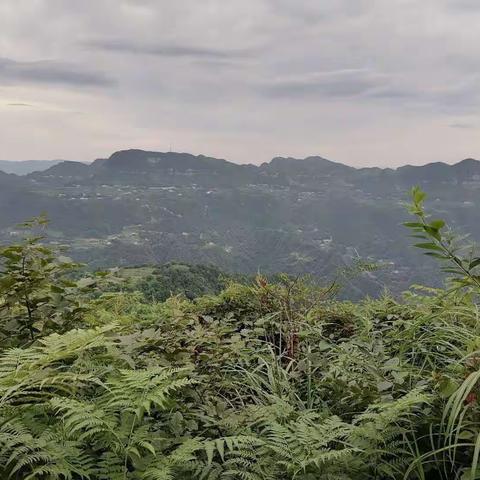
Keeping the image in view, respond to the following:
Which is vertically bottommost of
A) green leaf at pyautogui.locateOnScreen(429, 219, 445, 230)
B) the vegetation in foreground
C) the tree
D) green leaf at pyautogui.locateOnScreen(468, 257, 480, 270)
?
the vegetation in foreground

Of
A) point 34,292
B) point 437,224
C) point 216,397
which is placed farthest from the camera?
point 34,292

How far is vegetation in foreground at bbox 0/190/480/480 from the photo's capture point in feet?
7.60

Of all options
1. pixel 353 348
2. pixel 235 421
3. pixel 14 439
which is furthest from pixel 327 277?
pixel 14 439

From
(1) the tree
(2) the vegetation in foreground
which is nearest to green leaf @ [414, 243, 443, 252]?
(2) the vegetation in foreground

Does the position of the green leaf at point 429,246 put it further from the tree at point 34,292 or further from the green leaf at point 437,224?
the tree at point 34,292

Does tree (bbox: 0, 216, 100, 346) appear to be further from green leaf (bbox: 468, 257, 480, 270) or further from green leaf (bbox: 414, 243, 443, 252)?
green leaf (bbox: 468, 257, 480, 270)

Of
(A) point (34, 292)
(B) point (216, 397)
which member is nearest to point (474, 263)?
(B) point (216, 397)

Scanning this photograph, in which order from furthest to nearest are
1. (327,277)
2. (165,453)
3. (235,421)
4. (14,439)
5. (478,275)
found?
(327,277) → (478,275) → (235,421) → (165,453) → (14,439)

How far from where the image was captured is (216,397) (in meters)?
3.08

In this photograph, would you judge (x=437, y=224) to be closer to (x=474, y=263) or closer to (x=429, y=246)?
(x=429, y=246)

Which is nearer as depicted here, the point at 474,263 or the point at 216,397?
the point at 474,263

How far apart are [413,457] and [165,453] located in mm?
1263

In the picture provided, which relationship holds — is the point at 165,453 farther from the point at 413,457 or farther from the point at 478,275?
the point at 478,275

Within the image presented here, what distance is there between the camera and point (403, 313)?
14.6 ft
